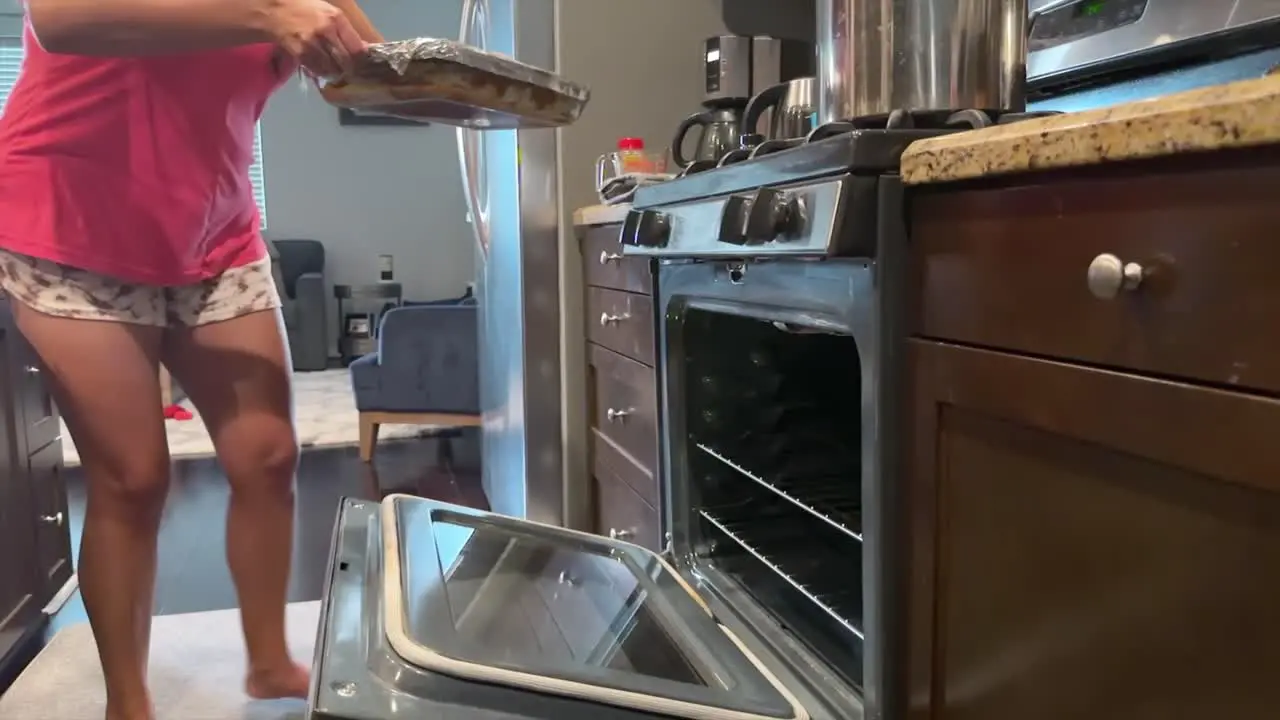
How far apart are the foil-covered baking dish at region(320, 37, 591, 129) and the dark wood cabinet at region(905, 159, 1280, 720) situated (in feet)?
2.07

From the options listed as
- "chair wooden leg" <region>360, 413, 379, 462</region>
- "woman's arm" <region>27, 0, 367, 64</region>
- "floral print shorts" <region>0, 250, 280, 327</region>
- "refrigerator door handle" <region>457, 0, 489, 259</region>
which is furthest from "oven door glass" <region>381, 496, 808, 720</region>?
"chair wooden leg" <region>360, 413, 379, 462</region>

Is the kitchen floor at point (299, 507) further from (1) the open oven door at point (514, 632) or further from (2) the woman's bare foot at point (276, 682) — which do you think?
(1) the open oven door at point (514, 632)

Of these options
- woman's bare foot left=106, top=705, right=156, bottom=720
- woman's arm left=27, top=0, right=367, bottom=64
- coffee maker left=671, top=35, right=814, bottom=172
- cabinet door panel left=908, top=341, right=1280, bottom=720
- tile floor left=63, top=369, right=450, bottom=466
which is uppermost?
coffee maker left=671, top=35, right=814, bottom=172

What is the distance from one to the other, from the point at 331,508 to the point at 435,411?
71cm

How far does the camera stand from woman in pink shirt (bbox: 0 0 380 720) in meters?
1.26

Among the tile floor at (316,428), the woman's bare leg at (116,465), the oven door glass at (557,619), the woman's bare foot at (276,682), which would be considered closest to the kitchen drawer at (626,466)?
the oven door glass at (557,619)

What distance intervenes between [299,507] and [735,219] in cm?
232

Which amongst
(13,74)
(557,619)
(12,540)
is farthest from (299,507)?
(13,74)

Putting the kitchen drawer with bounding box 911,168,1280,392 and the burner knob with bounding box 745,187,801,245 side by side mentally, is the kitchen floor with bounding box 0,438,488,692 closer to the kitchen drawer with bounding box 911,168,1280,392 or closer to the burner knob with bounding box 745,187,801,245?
the burner knob with bounding box 745,187,801,245

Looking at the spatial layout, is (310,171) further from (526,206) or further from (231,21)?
(231,21)

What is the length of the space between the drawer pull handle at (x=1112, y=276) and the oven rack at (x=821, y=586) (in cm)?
51

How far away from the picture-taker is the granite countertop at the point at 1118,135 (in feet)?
1.62

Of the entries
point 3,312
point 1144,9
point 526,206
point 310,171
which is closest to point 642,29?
point 526,206

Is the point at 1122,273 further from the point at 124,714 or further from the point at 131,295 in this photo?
the point at 124,714
